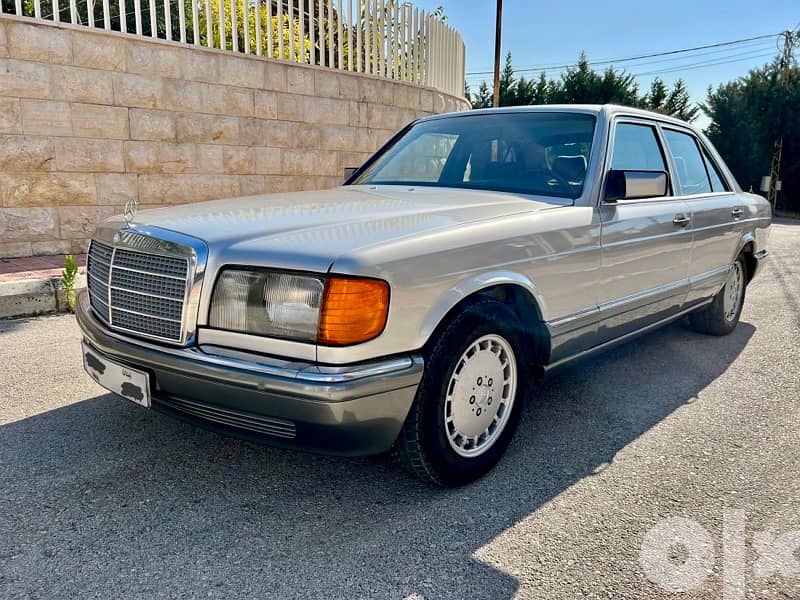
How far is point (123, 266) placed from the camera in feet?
8.29

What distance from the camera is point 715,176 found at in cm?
470

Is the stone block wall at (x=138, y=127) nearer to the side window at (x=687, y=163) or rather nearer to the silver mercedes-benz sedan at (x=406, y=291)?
the silver mercedes-benz sedan at (x=406, y=291)

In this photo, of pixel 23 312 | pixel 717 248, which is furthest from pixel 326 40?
pixel 717 248

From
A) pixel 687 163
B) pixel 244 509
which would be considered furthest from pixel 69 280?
pixel 687 163

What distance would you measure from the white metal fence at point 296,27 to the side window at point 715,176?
5.10 m

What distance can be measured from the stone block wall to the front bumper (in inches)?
188

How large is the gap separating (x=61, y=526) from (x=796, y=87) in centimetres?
3011

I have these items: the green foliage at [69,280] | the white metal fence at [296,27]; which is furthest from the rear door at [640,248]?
the white metal fence at [296,27]

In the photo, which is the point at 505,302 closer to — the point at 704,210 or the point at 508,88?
the point at 704,210

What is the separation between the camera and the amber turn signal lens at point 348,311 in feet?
6.78

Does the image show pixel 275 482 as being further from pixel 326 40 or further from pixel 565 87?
pixel 565 87

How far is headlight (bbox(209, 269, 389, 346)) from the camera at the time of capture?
2072 millimetres

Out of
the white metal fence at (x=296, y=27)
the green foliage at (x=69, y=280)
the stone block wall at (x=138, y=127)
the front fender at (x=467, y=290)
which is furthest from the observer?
the white metal fence at (x=296, y=27)
